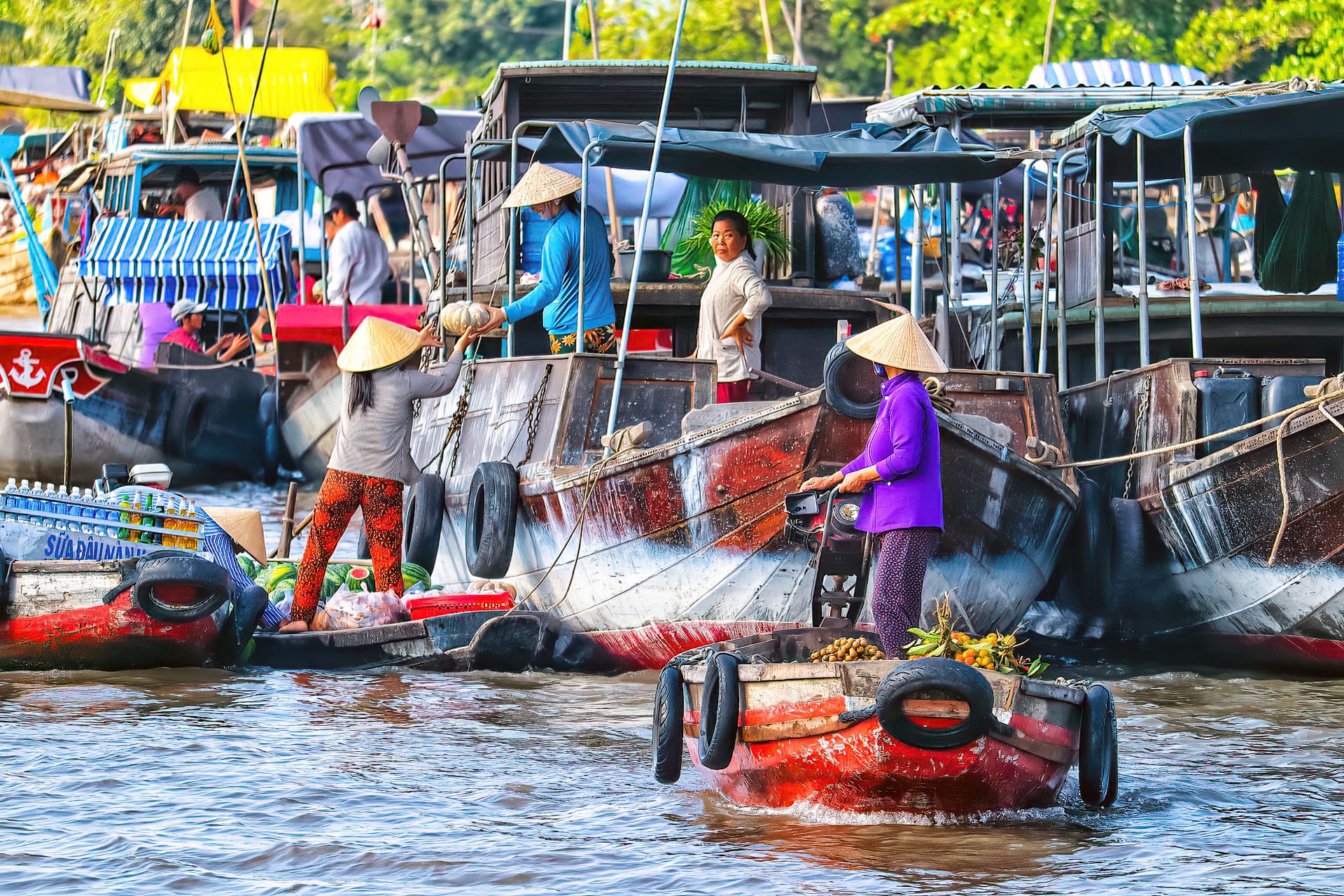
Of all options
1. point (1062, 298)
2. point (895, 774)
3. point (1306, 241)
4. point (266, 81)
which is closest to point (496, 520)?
point (1062, 298)

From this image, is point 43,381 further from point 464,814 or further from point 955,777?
point 955,777

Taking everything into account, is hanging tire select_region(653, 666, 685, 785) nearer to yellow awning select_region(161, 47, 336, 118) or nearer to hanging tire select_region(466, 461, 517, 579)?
hanging tire select_region(466, 461, 517, 579)

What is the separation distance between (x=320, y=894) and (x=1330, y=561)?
5.38 m

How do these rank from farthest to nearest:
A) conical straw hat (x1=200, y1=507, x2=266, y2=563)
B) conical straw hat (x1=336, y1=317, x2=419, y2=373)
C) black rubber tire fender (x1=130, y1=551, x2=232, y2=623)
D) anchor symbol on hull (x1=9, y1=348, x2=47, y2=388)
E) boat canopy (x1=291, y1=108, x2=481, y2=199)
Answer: boat canopy (x1=291, y1=108, x2=481, y2=199)
anchor symbol on hull (x1=9, y1=348, x2=47, y2=388)
conical straw hat (x1=200, y1=507, x2=266, y2=563)
conical straw hat (x1=336, y1=317, x2=419, y2=373)
black rubber tire fender (x1=130, y1=551, x2=232, y2=623)

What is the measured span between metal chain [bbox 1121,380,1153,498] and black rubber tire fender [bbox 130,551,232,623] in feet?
16.4

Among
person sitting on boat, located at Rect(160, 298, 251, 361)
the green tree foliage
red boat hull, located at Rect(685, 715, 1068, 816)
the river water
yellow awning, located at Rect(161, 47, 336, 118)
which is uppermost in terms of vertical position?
the green tree foliage

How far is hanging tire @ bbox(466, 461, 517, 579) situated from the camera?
9398 mm

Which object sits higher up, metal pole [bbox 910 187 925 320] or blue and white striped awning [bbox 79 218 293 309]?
blue and white striped awning [bbox 79 218 293 309]

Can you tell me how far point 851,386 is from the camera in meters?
7.99

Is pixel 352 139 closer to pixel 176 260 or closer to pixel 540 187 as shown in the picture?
pixel 176 260

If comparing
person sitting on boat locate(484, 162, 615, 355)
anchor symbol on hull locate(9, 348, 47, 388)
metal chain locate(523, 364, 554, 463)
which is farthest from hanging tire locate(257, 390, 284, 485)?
metal chain locate(523, 364, 554, 463)

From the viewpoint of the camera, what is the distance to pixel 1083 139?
422 inches

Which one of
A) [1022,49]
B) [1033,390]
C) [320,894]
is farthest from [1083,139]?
[1022,49]

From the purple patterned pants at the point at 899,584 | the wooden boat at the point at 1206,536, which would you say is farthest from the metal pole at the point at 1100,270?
the purple patterned pants at the point at 899,584
